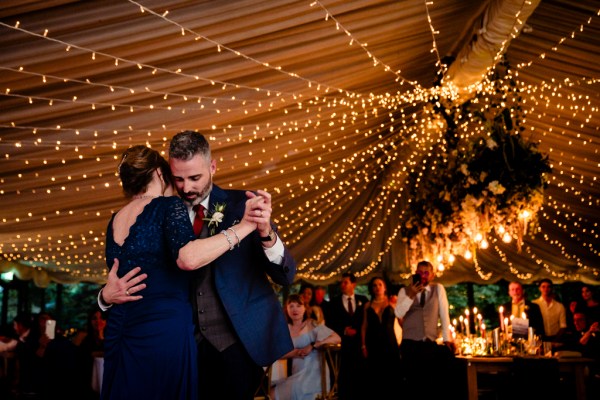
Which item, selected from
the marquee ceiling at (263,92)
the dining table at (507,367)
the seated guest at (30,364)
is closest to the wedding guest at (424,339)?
the dining table at (507,367)

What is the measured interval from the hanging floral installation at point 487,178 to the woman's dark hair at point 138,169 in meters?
4.31

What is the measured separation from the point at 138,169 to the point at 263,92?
2901 mm

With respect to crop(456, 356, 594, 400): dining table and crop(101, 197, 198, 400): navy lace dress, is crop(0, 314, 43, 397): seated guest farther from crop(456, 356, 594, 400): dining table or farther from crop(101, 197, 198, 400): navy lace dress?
crop(101, 197, 198, 400): navy lace dress

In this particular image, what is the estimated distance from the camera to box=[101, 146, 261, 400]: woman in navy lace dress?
221 centimetres

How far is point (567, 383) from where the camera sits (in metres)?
7.20

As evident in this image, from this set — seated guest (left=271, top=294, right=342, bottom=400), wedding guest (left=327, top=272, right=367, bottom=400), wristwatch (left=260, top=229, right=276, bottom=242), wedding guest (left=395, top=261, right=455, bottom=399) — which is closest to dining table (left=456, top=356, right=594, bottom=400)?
wedding guest (left=395, top=261, right=455, bottom=399)

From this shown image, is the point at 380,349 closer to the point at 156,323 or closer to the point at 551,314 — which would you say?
the point at 551,314

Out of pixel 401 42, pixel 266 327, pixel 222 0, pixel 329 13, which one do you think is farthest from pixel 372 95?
pixel 266 327

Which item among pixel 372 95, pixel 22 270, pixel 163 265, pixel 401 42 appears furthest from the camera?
pixel 22 270

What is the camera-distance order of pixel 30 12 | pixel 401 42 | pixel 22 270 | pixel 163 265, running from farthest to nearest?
pixel 22 270, pixel 401 42, pixel 30 12, pixel 163 265

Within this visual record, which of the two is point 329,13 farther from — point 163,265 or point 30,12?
point 163,265

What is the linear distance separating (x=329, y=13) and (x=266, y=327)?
2.52 meters

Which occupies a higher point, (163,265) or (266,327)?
(163,265)

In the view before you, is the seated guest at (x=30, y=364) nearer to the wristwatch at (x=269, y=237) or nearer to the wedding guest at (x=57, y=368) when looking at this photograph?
the wedding guest at (x=57, y=368)
